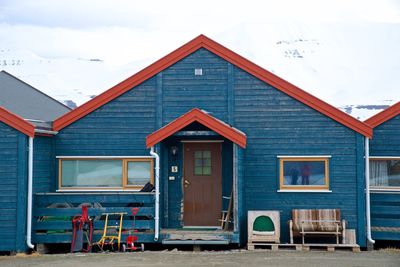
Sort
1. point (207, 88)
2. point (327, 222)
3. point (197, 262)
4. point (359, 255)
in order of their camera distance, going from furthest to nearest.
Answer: point (207, 88)
point (327, 222)
point (359, 255)
point (197, 262)

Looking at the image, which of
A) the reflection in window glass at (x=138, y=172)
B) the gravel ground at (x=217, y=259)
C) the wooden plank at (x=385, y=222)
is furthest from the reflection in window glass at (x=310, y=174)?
the reflection in window glass at (x=138, y=172)

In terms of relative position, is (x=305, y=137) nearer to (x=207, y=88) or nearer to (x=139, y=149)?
(x=207, y=88)

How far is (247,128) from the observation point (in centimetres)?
1814

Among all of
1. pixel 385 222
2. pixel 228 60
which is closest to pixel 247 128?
pixel 228 60

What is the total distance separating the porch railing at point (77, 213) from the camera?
1700 cm

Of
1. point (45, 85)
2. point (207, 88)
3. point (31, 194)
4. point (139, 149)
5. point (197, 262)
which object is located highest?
point (45, 85)

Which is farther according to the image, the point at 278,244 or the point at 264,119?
the point at 264,119

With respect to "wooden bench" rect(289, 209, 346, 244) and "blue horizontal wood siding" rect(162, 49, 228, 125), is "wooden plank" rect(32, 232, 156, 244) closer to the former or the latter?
"blue horizontal wood siding" rect(162, 49, 228, 125)

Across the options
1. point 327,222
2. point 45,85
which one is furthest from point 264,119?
point 45,85

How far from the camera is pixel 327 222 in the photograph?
17172mm

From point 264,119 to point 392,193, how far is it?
141 inches

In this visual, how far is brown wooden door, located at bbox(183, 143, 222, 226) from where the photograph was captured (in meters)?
18.2

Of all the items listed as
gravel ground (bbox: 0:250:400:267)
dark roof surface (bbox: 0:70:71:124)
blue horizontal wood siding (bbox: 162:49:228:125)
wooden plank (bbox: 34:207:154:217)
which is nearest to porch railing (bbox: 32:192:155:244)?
wooden plank (bbox: 34:207:154:217)

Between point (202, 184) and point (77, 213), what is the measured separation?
320cm
